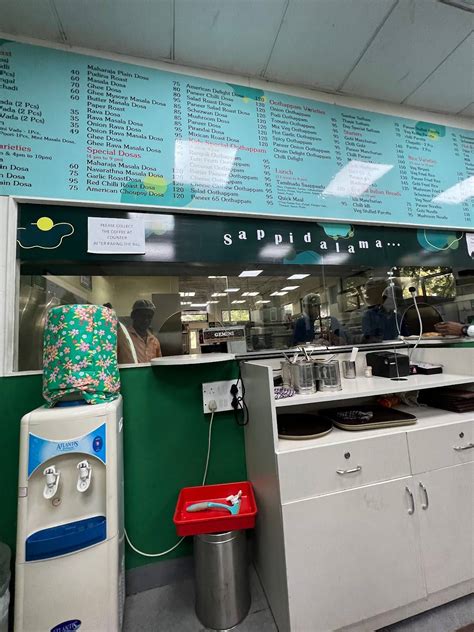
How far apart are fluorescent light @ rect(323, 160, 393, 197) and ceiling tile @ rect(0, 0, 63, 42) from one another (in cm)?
165

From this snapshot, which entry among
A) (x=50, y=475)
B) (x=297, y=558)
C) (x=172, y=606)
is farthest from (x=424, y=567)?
(x=50, y=475)

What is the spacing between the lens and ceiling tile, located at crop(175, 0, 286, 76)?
4.17 ft

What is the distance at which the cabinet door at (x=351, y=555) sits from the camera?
920 mm

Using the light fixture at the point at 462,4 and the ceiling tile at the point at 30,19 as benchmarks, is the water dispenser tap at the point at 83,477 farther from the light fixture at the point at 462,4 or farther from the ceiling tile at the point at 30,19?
the light fixture at the point at 462,4

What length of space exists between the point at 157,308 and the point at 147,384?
39 centimetres

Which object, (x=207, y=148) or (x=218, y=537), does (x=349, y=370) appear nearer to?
(x=218, y=537)

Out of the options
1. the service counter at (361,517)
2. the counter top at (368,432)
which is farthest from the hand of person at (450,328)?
the service counter at (361,517)

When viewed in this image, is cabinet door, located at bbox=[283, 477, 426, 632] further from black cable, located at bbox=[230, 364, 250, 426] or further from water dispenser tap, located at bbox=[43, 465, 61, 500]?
water dispenser tap, located at bbox=[43, 465, 61, 500]

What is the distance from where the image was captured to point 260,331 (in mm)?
1519

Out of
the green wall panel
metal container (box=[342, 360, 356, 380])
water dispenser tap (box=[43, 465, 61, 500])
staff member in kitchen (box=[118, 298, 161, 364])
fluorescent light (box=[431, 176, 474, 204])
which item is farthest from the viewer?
fluorescent light (box=[431, 176, 474, 204])

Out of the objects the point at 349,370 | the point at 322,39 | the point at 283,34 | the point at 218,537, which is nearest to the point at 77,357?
the point at 218,537

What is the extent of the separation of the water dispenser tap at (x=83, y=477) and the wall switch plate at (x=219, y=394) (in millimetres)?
568

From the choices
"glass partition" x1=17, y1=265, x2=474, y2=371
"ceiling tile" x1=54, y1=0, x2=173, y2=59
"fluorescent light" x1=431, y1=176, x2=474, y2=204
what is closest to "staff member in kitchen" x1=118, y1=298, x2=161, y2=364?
"glass partition" x1=17, y1=265, x2=474, y2=371

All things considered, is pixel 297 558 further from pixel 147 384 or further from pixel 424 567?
pixel 147 384
